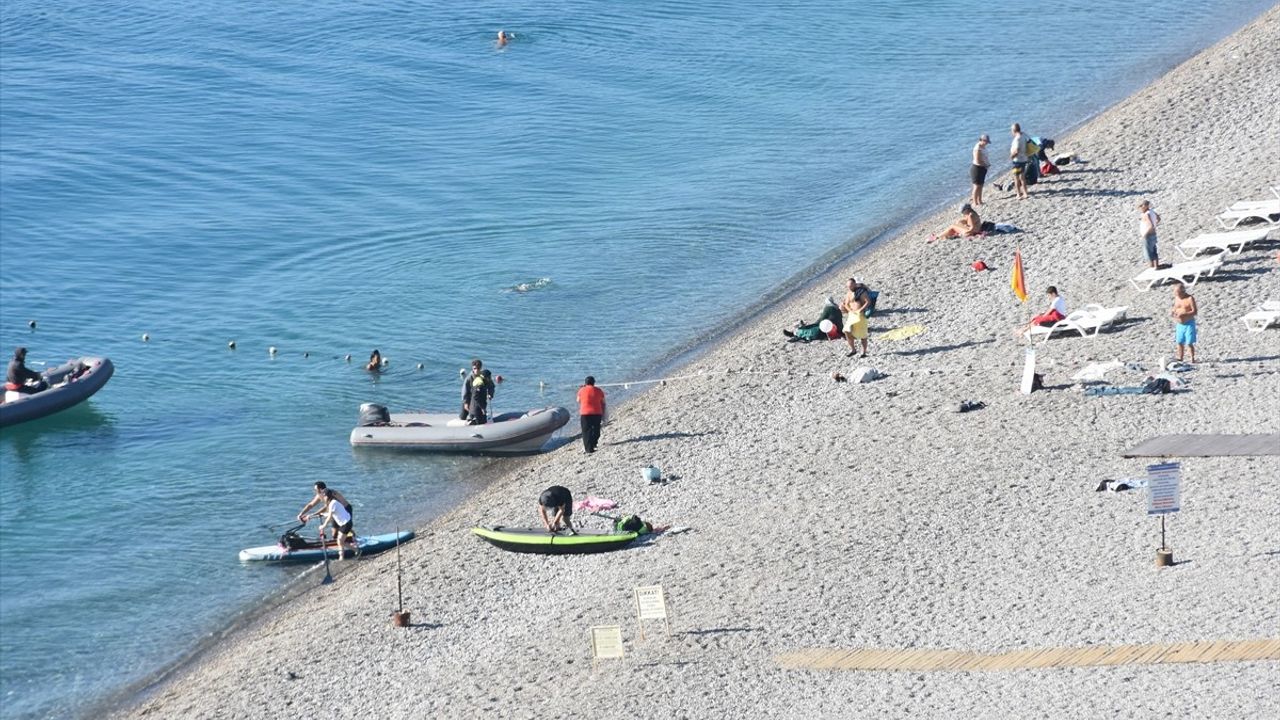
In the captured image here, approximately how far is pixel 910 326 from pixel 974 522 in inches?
347

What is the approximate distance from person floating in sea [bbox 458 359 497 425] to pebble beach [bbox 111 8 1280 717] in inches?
40.7

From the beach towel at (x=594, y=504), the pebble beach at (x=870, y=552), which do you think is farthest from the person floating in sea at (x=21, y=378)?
the beach towel at (x=594, y=504)

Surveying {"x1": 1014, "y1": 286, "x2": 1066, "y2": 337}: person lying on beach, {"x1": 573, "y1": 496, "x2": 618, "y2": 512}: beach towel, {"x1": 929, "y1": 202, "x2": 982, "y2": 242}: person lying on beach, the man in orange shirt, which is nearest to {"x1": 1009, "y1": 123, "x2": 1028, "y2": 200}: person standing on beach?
{"x1": 929, "y1": 202, "x2": 982, "y2": 242}: person lying on beach

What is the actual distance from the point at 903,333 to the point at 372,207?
18649 mm

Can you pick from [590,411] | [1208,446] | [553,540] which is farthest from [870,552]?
[590,411]

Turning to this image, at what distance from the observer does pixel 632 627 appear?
806 inches

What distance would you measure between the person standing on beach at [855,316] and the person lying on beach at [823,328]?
36cm

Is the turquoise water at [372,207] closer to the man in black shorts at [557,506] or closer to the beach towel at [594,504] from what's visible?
the beach towel at [594,504]

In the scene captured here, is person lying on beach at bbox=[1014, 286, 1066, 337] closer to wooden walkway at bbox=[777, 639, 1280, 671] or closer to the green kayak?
the green kayak

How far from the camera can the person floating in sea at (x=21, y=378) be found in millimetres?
31750

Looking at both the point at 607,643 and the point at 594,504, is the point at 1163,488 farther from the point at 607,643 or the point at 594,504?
the point at 594,504

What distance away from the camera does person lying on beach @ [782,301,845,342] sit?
98.9 ft

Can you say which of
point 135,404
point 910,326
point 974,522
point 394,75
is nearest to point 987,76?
point 394,75

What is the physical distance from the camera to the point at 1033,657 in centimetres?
1834
